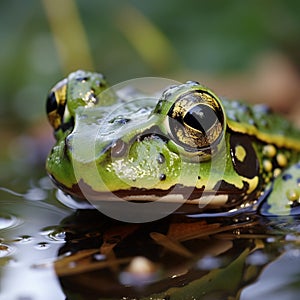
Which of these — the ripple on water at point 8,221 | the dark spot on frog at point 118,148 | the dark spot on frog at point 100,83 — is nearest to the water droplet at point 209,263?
the dark spot on frog at point 118,148

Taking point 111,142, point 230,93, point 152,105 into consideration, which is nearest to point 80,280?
point 111,142

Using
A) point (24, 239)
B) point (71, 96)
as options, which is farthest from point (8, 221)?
point (71, 96)

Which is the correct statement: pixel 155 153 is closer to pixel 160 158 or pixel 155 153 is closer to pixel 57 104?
pixel 160 158

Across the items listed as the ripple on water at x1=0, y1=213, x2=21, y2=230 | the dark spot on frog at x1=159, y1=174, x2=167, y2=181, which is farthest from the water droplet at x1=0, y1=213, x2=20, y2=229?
the dark spot on frog at x1=159, y1=174, x2=167, y2=181

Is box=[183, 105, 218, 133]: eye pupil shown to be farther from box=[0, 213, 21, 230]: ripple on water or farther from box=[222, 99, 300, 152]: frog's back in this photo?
box=[0, 213, 21, 230]: ripple on water

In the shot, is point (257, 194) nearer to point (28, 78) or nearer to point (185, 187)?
point (185, 187)

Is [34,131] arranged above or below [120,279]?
above

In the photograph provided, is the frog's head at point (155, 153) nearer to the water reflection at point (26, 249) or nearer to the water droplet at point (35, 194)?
the water reflection at point (26, 249)
